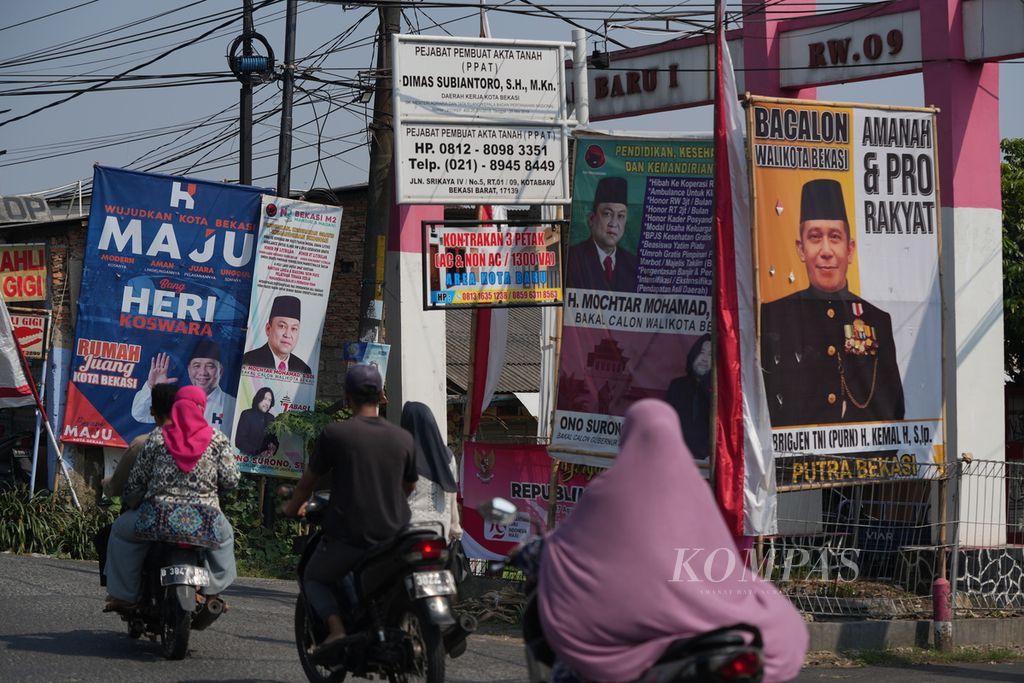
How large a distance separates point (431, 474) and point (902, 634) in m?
3.56

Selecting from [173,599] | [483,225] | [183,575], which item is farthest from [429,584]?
[483,225]

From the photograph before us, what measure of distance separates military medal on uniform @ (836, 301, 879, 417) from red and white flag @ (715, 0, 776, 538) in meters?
0.97

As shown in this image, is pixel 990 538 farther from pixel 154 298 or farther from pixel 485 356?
pixel 154 298

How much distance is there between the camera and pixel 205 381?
15.2 m

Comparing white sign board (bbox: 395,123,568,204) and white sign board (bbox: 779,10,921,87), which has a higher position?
white sign board (bbox: 779,10,921,87)

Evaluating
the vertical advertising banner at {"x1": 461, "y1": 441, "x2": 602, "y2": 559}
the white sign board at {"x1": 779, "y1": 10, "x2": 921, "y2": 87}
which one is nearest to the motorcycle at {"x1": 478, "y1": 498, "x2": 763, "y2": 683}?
the vertical advertising banner at {"x1": 461, "y1": 441, "x2": 602, "y2": 559}

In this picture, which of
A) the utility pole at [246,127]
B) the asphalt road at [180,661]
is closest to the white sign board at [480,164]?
the asphalt road at [180,661]

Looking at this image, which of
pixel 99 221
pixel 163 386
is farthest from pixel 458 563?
pixel 99 221

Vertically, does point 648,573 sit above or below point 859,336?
below

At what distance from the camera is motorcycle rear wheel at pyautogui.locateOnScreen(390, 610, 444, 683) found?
5.88 meters

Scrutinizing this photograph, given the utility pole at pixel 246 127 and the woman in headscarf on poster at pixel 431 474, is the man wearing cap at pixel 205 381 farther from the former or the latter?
the utility pole at pixel 246 127

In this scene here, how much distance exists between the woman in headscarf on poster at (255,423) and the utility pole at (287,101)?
18.6 feet

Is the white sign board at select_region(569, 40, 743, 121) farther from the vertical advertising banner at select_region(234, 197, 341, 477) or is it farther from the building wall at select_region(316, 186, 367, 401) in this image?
the building wall at select_region(316, 186, 367, 401)

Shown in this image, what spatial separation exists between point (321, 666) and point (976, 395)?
844cm
